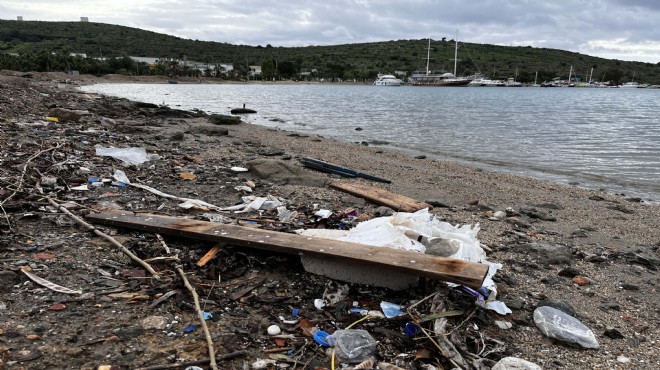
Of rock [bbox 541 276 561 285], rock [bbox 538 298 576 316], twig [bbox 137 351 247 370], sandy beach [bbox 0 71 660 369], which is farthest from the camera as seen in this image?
rock [bbox 541 276 561 285]

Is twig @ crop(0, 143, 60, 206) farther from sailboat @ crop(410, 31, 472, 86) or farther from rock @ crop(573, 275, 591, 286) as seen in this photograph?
sailboat @ crop(410, 31, 472, 86)

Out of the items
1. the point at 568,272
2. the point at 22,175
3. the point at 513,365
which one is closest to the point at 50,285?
the point at 22,175

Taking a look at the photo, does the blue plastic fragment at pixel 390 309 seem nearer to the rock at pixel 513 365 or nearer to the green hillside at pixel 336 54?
the rock at pixel 513 365

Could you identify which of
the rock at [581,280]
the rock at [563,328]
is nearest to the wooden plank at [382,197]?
the rock at [581,280]

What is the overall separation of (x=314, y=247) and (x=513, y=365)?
168cm

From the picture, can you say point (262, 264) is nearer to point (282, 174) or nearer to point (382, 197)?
point (382, 197)

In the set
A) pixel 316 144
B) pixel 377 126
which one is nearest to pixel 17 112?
pixel 316 144

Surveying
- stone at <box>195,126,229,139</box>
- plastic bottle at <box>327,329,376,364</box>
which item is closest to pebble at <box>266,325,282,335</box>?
plastic bottle at <box>327,329,376,364</box>

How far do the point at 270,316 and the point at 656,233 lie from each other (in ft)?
20.7

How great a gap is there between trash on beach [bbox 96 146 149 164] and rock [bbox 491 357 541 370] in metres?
6.81

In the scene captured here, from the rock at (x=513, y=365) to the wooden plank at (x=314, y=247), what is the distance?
55cm

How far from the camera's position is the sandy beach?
275cm

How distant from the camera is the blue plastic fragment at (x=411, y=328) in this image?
10.1 feet

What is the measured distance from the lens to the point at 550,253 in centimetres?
509
